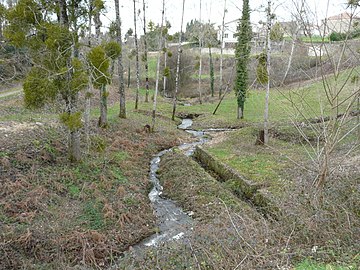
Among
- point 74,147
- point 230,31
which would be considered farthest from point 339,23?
point 230,31

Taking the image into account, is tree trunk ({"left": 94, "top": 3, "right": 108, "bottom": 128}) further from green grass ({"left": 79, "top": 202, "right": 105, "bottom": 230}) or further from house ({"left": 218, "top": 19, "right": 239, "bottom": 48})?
house ({"left": 218, "top": 19, "right": 239, "bottom": 48})

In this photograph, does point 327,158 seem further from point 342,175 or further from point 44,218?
point 44,218

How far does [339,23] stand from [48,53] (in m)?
7.94

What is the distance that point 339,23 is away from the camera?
6.51 metres

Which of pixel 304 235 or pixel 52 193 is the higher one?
pixel 304 235

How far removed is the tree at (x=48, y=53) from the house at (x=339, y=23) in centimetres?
677

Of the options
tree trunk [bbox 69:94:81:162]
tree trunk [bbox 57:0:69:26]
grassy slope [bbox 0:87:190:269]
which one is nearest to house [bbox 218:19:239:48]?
tree trunk [bbox 57:0:69:26]

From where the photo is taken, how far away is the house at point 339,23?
6089 mm

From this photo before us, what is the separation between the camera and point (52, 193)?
9.69m

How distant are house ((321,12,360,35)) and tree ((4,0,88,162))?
677 cm

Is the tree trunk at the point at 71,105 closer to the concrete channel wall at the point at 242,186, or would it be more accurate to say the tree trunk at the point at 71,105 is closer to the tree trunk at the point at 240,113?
the concrete channel wall at the point at 242,186

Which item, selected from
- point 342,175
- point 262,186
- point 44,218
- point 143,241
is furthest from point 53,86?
point 342,175

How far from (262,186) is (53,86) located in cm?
723

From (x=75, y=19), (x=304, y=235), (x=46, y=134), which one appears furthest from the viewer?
(x=46, y=134)
